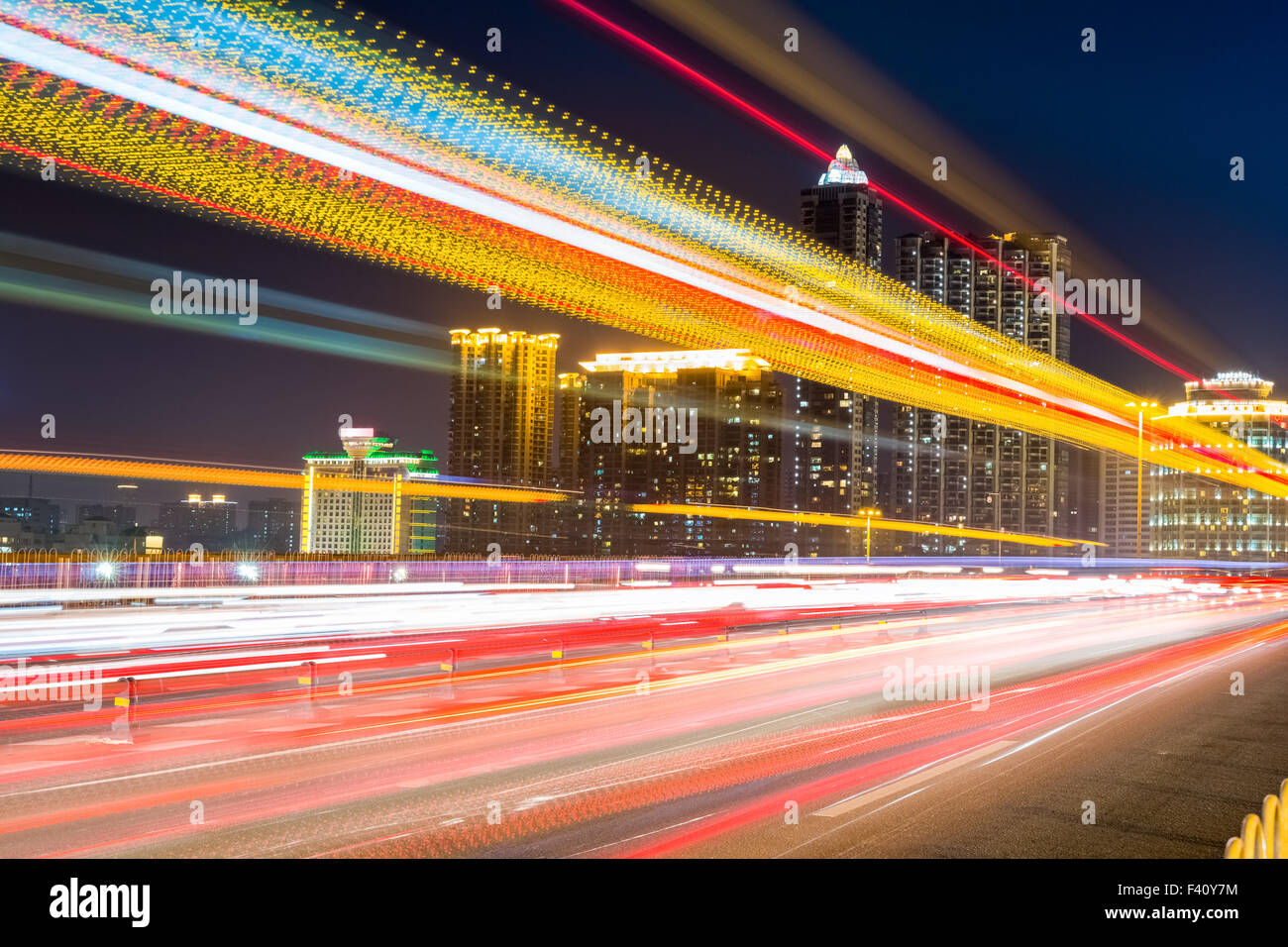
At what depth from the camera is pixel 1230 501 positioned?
130 metres

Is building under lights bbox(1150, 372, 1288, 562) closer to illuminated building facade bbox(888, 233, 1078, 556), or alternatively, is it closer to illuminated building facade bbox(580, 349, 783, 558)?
illuminated building facade bbox(888, 233, 1078, 556)

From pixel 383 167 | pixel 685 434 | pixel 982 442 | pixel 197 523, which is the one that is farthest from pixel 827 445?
pixel 383 167

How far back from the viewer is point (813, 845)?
7.44 metres

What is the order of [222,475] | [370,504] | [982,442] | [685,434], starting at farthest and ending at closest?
[982,442], [685,434], [370,504], [222,475]

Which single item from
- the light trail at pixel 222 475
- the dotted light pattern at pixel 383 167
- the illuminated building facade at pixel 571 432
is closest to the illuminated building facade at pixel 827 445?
the illuminated building facade at pixel 571 432

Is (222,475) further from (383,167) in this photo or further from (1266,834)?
(1266,834)

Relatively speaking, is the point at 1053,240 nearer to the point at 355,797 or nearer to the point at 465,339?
the point at 465,339

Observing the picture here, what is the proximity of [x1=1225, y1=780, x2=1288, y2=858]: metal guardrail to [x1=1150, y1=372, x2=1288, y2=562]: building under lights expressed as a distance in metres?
127

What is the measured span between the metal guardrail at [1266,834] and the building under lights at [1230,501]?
127 metres

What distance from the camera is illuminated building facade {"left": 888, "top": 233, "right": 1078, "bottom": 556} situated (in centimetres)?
13675

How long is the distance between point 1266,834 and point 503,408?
123 metres

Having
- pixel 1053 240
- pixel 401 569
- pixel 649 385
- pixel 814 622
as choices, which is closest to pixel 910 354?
pixel 814 622

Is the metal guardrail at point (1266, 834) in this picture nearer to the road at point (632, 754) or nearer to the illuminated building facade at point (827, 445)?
the road at point (632, 754)

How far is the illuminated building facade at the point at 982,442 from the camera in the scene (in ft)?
449
